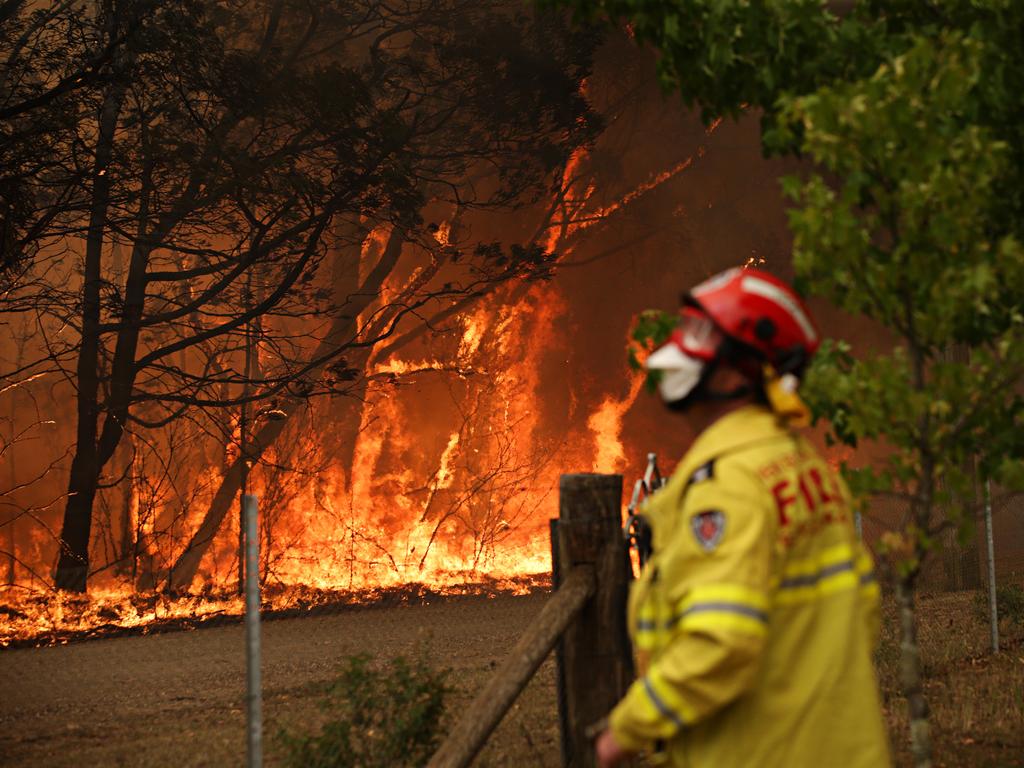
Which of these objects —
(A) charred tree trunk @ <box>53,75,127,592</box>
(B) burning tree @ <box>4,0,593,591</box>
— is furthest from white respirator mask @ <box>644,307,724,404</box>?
(A) charred tree trunk @ <box>53,75,127,592</box>

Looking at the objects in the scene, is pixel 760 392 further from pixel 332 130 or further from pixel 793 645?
pixel 332 130

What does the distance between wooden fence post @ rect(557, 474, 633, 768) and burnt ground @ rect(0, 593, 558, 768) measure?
136cm

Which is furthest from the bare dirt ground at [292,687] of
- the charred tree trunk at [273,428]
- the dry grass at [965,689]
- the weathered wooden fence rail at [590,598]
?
the charred tree trunk at [273,428]

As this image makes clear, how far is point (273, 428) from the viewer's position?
17.8m

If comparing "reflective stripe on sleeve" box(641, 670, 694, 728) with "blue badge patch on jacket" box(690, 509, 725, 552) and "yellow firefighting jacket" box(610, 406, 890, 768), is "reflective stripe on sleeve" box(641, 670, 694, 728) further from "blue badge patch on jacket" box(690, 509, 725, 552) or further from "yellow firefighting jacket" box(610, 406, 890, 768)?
"blue badge patch on jacket" box(690, 509, 725, 552)

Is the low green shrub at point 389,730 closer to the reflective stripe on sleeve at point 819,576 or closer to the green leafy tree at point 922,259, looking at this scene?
the green leafy tree at point 922,259

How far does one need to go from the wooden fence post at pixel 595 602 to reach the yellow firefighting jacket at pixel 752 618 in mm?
1783

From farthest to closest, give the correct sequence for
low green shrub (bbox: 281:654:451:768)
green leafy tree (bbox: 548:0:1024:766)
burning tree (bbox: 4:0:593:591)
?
burning tree (bbox: 4:0:593:591)
low green shrub (bbox: 281:654:451:768)
green leafy tree (bbox: 548:0:1024:766)

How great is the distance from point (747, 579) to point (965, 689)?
5880 millimetres

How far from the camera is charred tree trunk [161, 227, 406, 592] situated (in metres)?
17.7

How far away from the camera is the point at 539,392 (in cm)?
1966

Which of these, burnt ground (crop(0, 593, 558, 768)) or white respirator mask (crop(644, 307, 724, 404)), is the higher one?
burnt ground (crop(0, 593, 558, 768))

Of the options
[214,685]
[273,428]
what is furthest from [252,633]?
[273,428]

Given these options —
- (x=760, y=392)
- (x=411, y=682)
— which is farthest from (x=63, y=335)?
(x=760, y=392)
